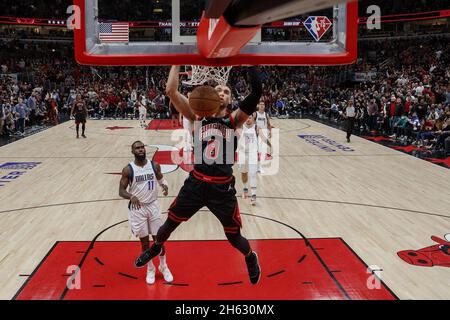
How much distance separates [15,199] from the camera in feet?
27.4

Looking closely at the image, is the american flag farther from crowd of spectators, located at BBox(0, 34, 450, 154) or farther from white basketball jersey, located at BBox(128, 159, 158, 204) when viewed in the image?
crowd of spectators, located at BBox(0, 34, 450, 154)

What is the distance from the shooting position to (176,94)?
3.61 meters

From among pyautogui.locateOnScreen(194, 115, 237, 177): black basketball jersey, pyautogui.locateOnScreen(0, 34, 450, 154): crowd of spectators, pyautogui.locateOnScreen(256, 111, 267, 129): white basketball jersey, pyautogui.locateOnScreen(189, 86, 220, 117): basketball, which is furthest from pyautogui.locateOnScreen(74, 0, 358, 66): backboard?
pyautogui.locateOnScreen(0, 34, 450, 154): crowd of spectators

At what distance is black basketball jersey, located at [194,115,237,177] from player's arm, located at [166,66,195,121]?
0.14 m

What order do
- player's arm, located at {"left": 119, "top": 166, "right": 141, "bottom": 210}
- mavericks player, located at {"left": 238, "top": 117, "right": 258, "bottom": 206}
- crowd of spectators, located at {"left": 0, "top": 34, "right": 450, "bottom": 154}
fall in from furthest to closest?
crowd of spectators, located at {"left": 0, "top": 34, "right": 450, "bottom": 154} → mavericks player, located at {"left": 238, "top": 117, "right": 258, "bottom": 206} → player's arm, located at {"left": 119, "top": 166, "right": 141, "bottom": 210}

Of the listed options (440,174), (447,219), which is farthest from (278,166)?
(447,219)

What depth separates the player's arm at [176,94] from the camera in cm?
358

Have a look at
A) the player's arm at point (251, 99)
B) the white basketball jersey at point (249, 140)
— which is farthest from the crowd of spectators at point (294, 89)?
the player's arm at point (251, 99)

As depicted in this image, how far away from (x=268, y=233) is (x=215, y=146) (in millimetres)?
3056

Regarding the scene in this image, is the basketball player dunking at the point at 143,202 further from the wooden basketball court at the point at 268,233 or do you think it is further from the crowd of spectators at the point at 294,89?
the crowd of spectators at the point at 294,89

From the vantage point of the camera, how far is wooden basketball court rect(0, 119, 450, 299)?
15.9 feet

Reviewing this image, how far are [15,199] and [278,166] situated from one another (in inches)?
236

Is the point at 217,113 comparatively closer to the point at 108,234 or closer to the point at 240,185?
the point at 108,234

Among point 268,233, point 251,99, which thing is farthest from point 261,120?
point 251,99
